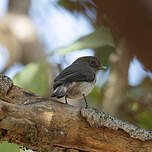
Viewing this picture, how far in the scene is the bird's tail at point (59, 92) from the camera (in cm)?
314

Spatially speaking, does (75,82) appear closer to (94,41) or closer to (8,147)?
(94,41)

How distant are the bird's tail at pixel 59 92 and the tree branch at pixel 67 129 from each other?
672 mm

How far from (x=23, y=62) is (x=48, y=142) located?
490 cm

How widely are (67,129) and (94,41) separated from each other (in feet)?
5.88

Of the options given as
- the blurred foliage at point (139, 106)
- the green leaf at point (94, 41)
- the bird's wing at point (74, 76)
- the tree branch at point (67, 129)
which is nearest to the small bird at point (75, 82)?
the bird's wing at point (74, 76)

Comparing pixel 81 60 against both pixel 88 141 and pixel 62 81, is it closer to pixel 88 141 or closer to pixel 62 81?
pixel 62 81

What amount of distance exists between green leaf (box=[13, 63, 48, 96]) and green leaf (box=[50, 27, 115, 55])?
49 cm

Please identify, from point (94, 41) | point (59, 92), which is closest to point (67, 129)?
point (59, 92)

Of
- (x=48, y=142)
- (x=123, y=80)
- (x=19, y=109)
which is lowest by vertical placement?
(x=48, y=142)

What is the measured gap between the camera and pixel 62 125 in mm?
2176

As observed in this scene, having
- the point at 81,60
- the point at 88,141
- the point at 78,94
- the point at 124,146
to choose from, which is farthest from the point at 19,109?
the point at 81,60

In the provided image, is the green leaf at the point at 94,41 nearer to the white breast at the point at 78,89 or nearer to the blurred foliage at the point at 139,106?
the white breast at the point at 78,89

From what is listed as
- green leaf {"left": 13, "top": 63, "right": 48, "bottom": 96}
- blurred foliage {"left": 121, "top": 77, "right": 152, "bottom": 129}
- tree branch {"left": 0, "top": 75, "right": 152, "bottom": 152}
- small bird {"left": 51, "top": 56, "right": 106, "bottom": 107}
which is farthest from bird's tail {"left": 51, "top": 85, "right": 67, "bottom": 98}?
blurred foliage {"left": 121, "top": 77, "right": 152, "bottom": 129}

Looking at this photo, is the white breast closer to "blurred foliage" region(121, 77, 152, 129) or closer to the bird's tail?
the bird's tail
